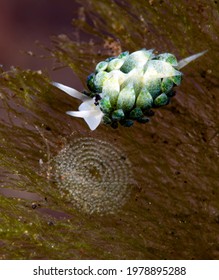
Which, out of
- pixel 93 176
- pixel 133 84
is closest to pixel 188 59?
pixel 133 84

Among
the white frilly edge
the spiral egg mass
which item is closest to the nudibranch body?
the white frilly edge

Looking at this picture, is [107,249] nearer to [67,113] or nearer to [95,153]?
[95,153]

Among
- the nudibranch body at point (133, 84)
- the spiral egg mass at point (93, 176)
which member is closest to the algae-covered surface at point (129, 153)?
the spiral egg mass at point (93, 176)

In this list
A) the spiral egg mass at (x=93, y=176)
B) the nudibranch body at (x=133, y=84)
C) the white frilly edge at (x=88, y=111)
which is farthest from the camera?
the spiral egg mass at (x=93, y=176)

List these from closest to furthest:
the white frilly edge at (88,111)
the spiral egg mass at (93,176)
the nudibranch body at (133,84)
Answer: the nudibranch body at (133,84) < the white frilly edge at (88,111) < the spiral egg mass at (93,176)

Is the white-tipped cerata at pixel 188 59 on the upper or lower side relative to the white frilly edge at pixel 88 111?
upper

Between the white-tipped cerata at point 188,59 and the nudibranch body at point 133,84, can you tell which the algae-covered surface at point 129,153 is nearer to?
the white-tipped cerata at point 188,59
